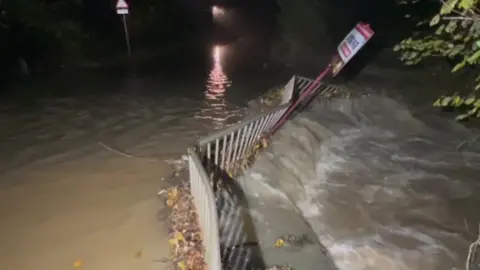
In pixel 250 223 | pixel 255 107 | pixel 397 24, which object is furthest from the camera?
pixel 397 24

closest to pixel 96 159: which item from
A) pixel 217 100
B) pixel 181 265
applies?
pixel 181 265

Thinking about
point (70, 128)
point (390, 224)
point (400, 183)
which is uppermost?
point (70, 128)

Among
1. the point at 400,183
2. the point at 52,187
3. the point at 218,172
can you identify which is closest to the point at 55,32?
the point at 52,187

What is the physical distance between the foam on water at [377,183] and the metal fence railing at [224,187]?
40 cm

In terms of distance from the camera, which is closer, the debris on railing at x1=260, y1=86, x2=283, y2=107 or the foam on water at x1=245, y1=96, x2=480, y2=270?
the foam on water at x1=245, y1=96, x2=480, y2=270

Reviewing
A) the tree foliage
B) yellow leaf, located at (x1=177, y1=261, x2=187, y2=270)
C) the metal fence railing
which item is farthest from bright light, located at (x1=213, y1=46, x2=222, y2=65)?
yellow leaf, located at (x1=177, y1=261, x2=187, y2=270)

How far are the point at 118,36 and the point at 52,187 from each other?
41.1 ft

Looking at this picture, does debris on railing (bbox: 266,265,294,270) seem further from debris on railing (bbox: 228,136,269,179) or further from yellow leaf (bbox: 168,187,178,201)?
debris on railing (bbox: 228,136,269,179)

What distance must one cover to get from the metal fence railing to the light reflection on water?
2.27m

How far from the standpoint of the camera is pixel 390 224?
6035 mm

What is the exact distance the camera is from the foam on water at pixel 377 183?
555 cm

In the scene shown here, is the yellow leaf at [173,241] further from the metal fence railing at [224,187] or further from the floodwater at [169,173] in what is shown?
the metal fence railing at [224,187]

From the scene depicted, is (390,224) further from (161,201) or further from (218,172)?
(161,201)

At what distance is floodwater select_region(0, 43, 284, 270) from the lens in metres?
4.69
